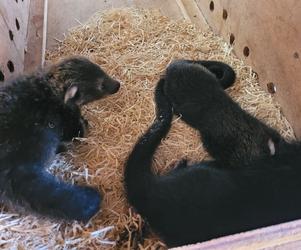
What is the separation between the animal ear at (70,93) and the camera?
229cm

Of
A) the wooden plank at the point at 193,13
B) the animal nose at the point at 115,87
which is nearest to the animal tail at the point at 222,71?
the animal nose at the point at 115,87

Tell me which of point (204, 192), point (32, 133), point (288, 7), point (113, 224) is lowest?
point (113, 224)

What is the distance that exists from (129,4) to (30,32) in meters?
0.88

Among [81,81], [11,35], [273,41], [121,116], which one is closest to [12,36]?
[11,35]

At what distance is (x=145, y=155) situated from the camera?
2191 millimetres

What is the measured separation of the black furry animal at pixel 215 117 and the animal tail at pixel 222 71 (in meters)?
0.09

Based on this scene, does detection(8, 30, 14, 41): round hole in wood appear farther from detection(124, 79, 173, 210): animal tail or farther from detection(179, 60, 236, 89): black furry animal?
detection(179, 60, 236, 89): black furry animal

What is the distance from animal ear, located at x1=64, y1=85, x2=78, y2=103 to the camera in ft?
7.50

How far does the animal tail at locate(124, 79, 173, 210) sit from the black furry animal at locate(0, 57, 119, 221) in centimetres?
16

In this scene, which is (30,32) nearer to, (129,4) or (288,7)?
(129,4)

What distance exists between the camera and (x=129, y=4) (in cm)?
356

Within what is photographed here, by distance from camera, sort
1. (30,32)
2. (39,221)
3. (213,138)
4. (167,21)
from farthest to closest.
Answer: (167,21) < (30,32) < (213,138) < (39,221)

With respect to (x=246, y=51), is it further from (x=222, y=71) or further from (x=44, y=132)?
(x=44, y=132)

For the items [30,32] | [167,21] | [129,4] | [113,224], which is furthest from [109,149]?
[129,4]
